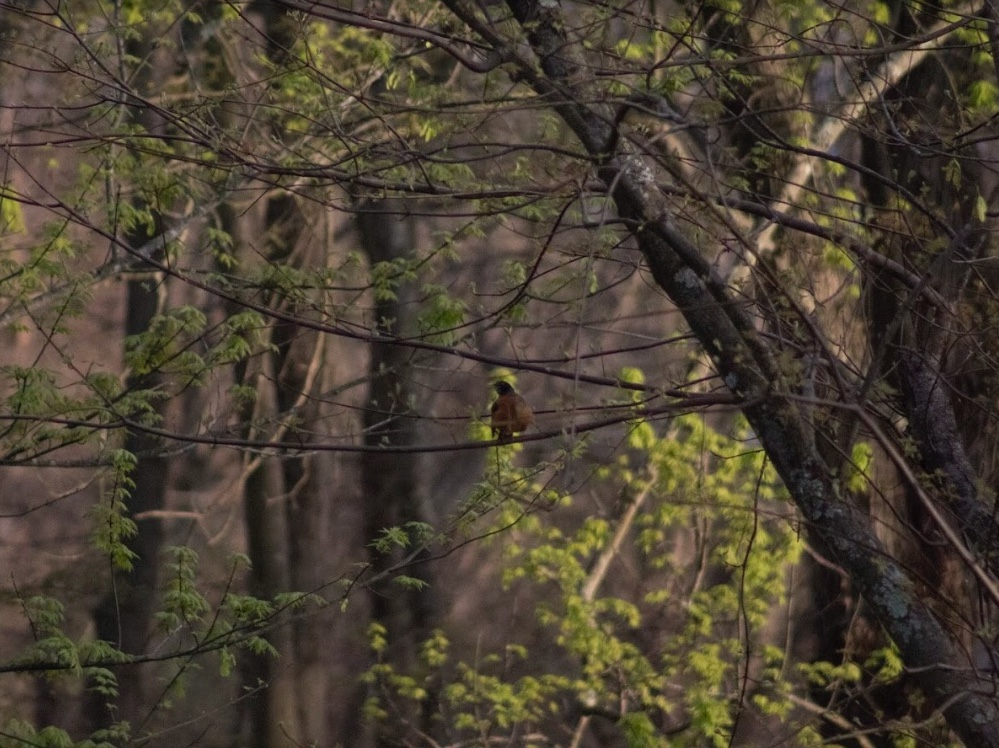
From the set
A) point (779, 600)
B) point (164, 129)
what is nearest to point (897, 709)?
point (779, 600)

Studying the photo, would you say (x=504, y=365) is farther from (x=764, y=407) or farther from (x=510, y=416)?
(x=764, y=407)

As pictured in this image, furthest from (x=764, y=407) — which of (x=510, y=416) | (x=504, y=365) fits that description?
(x=510, y=416)

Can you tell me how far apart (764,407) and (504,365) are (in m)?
0.84

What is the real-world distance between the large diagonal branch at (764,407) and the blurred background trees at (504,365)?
0.6 inches

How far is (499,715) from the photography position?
350 inches

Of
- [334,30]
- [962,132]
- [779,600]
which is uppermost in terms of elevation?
[334,30]

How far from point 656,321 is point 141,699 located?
23.0 ft

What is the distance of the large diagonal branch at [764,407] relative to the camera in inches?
137

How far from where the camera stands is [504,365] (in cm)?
390

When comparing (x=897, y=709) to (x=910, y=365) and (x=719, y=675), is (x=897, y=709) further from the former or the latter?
(x=910, y=365)

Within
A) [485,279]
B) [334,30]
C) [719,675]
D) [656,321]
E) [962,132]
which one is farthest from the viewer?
[656,321]

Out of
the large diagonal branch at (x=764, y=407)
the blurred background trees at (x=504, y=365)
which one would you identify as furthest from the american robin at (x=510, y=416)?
the large diagonal branch at (x=764, y=407)

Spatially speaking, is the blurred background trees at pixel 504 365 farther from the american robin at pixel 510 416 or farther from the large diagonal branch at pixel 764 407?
the american robin at pixel 510 416

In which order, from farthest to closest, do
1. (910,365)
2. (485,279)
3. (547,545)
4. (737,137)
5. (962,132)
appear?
(485,279) < (547,545) < (737,137) < (910,365) < (962,132)
